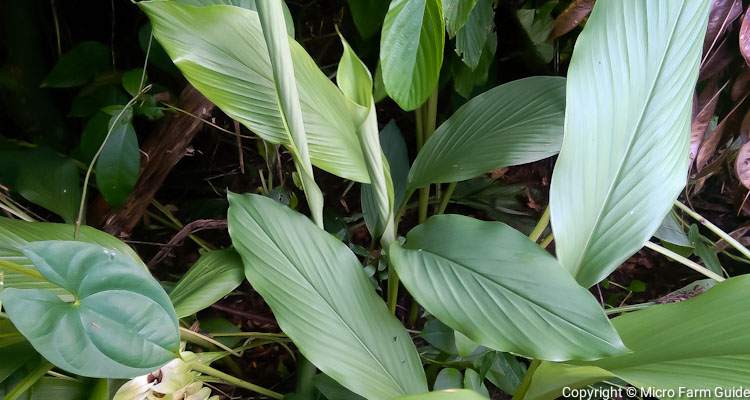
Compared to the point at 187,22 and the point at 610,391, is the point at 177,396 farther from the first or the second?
the point at 610,391

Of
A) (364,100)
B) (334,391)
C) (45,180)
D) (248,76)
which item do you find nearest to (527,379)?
(334,391)

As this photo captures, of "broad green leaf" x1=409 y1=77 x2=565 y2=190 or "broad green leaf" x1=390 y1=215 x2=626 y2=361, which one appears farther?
"broad green leaf" x1=409 y1=77 x2=565 y2=190

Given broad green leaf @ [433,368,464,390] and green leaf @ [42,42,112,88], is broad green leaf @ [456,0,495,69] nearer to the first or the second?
broad green leaf @ [433,368,464,390]

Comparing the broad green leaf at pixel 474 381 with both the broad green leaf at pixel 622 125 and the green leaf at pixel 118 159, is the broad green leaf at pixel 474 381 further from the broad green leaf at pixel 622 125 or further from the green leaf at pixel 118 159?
the green leaf at pixel 118 159

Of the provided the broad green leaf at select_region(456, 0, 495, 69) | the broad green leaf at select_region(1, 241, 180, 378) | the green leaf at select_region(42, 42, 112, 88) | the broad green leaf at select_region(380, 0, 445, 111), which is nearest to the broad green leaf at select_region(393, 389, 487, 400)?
the broad green leaf at select_region(1, 241, 180, 378)

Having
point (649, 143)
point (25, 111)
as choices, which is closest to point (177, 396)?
point (649, 143)

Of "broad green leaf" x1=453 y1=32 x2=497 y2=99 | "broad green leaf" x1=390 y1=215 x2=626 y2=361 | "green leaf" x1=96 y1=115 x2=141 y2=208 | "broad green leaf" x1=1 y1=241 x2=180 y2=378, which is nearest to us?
"broad green leaf" x1=1 y1=241 x2=180 y2=378
